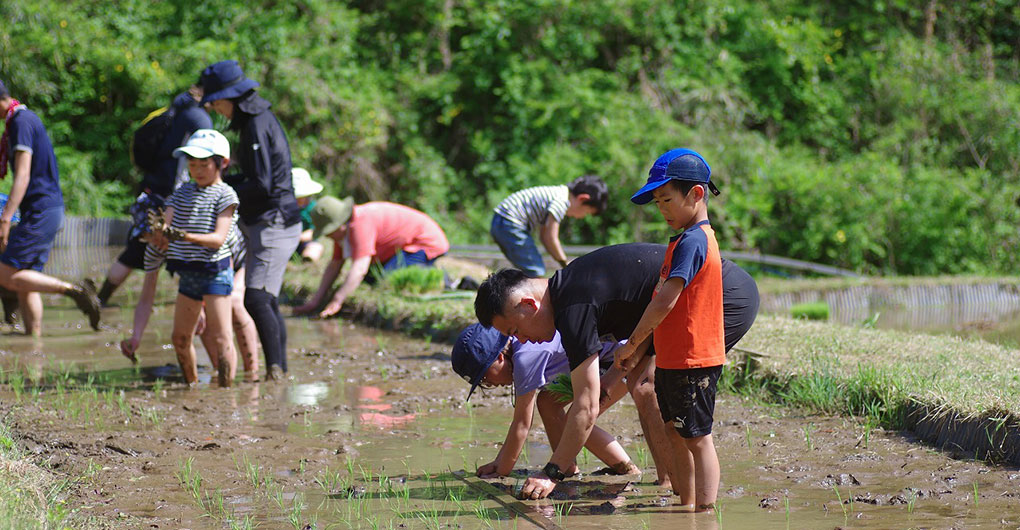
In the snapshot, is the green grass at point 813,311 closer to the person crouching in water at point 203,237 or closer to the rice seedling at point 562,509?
the person crouching in water at point 203,237

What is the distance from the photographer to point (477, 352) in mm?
4406

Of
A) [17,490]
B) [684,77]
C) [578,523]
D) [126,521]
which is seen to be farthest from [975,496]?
[684,77]

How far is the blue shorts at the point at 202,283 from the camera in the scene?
6.12 meters

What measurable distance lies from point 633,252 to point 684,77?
40.9 ft

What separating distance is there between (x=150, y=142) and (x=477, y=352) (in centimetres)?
450

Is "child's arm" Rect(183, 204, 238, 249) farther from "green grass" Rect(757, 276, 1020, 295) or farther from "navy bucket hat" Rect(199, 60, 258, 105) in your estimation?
"green grass" Rect(757, 276, 1020, 295)

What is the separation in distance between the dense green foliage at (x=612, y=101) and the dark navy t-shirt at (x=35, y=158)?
7.98 m

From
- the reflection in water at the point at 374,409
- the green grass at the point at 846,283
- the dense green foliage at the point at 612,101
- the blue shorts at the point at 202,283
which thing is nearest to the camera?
the reflection in water at the point at 374,409

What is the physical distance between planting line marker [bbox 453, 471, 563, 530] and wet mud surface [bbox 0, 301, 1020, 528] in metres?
0.03

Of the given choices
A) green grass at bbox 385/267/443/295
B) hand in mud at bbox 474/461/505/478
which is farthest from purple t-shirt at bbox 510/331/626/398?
green grass at bbox 385/267/443/295

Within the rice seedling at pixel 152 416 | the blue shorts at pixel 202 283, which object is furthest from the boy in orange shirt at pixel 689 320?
the blue shorts at pixel 202 283

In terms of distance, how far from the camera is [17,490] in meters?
3.74

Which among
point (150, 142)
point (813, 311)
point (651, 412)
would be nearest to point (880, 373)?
point (651, 412)

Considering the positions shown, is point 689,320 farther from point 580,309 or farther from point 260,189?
point 260,189
